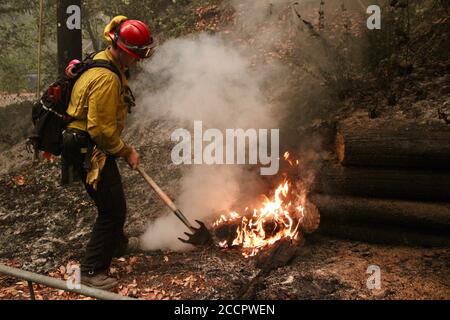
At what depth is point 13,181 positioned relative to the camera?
764 centimetres

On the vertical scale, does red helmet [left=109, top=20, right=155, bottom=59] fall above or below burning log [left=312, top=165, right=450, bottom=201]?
above

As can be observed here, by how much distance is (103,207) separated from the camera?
13.1 ft

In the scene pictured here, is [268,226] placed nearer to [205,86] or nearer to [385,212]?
[385,212]

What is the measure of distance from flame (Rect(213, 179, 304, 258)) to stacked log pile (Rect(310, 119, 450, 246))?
0.33 meters

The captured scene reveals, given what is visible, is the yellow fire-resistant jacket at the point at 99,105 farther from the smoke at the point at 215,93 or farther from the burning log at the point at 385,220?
the burning log at the point at 385,220

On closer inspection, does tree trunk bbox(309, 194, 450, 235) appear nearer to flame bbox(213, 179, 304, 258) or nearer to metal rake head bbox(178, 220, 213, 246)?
flame bbox(213, 179, 304, 258)

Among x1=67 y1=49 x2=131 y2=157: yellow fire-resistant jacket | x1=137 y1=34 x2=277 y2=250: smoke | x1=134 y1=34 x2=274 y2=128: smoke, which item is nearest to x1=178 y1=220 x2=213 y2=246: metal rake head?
x1=137 y1=34 x2=277 y2=250: smoke

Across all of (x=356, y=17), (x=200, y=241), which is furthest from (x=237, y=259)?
(x=356, y=17)

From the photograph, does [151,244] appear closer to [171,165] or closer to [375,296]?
[171,165]

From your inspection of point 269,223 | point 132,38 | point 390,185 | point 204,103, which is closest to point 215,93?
point 204,103

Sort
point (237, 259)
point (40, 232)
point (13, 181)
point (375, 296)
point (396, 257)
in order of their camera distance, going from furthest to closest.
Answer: point (13, 181)
point (40, 232)
point (237, 259)
point (396, 257)
point (375, 296)

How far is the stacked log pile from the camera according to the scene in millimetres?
4398

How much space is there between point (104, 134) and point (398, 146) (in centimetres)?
319
